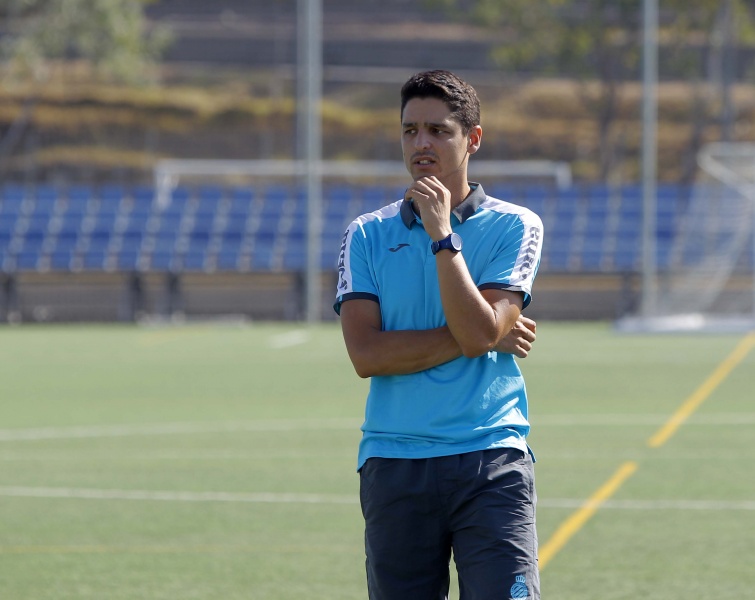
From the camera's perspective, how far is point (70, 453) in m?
12.6

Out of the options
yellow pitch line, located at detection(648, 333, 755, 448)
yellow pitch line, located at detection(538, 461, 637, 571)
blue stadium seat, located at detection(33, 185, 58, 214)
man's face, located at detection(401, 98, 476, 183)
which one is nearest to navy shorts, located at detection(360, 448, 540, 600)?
man's face, located at detection(401, 98, 476, 183)

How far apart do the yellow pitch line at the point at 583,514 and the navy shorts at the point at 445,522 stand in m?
3.50

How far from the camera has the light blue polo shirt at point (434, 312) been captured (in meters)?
A: 4.41

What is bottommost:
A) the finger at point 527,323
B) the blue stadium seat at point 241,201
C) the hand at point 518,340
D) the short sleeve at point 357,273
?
the hand at point 518,340

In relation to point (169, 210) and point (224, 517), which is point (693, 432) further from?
point (169, 210)

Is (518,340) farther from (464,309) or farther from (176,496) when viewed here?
(176,496)

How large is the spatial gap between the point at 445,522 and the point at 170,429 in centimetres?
1001

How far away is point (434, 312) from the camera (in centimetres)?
447

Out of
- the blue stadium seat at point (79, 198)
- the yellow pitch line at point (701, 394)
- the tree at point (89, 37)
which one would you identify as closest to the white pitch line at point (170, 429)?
the yellow pitch line at point (701, 394)

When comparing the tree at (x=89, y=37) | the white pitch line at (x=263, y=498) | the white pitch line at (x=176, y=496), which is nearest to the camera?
the white pitch line at (x=263, y=498)

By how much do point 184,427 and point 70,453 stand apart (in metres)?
1.94

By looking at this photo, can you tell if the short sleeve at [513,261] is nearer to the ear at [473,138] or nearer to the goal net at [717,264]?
the ear at [473,138]

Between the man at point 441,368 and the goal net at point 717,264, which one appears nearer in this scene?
the man at point 441,368

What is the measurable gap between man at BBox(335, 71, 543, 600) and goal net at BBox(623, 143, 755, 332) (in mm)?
24222
